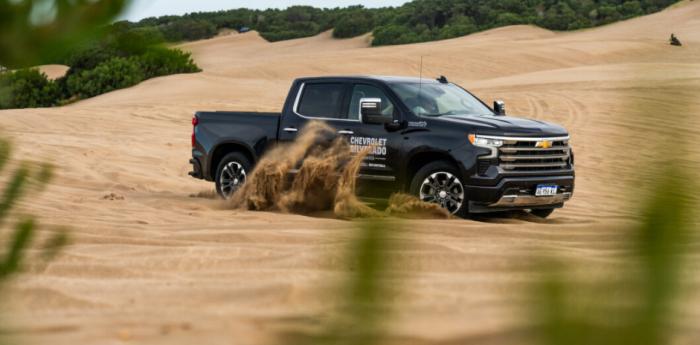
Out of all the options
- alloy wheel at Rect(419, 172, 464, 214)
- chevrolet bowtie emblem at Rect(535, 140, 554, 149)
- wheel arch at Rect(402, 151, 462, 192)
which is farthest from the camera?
wheel arch at Rect(402, 151, 462, 192)

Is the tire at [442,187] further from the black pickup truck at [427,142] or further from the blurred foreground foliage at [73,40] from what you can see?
the blurred foreground foliage at [73,40]

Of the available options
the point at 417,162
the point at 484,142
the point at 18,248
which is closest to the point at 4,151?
the point at 18,248

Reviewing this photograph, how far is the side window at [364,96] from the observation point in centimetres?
861

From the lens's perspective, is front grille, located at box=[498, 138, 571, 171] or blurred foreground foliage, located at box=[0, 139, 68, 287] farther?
front grille, located at box=[498, 138, 571, 171]

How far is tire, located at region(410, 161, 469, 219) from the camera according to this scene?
7785 mm

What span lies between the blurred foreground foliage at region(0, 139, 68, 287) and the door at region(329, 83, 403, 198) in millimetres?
6772

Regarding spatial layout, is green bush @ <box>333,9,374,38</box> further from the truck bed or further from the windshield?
the windshield

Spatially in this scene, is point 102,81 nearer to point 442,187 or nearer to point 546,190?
→ point 442,187

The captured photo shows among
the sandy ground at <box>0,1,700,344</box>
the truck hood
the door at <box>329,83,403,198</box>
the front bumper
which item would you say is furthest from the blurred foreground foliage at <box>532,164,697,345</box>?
the door at <box>329,83,403,198</box>

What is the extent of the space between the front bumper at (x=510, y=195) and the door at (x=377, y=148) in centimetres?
96

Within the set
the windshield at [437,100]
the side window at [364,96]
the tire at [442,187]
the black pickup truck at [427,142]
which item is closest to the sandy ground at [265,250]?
the black pickup truck at [427,142]

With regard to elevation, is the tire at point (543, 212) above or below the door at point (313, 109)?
below

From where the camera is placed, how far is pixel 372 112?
8031 mm

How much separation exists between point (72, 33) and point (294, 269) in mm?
3697
